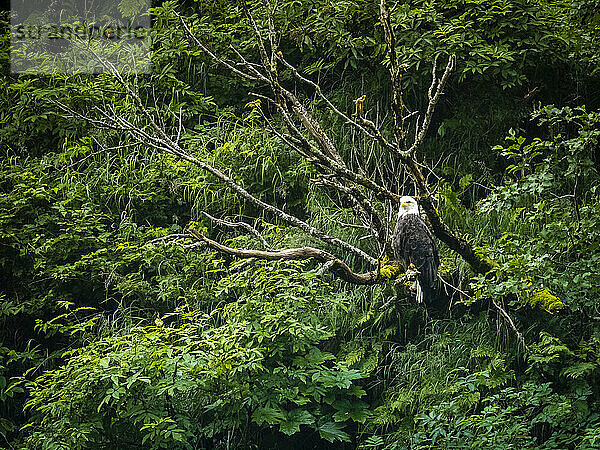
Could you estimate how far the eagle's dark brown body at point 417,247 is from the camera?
3.47 m

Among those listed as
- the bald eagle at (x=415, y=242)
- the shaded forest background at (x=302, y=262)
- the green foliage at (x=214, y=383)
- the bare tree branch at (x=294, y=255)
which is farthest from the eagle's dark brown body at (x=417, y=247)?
the green foliage at (x=214, y=383)

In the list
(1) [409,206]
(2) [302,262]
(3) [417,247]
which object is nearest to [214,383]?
(2) [302,262]

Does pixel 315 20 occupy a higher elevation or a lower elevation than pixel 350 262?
higher

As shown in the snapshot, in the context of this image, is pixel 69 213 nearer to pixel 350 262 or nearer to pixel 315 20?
pixel 350 262

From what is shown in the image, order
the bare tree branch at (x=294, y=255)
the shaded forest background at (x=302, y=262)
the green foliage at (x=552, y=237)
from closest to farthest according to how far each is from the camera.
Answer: the green foliage at (x=552, y=237) < the shaded forest background at (x=302, y=262) < the bare tree branch at (x=294, y=255)

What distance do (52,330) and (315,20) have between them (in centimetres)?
342

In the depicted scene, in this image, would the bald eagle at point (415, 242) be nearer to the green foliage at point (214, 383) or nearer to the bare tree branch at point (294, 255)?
the bare tree branch at point (294, 255)

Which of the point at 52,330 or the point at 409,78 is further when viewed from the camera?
the point at 409,78

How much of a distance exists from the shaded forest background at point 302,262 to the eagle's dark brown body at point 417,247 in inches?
10.1

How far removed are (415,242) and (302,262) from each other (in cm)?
82

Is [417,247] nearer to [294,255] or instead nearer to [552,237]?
[552,237]

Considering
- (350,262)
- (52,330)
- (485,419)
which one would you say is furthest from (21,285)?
(485,419)

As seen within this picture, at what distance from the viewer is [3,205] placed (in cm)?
487

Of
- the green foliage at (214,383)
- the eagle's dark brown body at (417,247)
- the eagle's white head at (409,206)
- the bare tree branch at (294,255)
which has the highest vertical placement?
the eagle's white head at (409,206)
